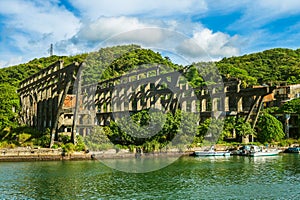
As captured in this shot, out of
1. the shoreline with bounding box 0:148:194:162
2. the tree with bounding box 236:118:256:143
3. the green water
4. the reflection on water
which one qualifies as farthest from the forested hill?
the green water

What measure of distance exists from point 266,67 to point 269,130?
46.6 metres

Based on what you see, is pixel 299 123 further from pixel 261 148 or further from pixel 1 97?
pixel 1 97

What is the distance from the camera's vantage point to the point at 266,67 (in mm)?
86312

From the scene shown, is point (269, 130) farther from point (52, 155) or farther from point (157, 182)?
point (157, 182)

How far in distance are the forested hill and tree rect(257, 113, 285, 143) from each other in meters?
23.9

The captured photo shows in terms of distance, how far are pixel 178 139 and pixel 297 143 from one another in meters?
14.0

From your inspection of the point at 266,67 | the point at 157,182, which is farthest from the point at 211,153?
the point at 266,67

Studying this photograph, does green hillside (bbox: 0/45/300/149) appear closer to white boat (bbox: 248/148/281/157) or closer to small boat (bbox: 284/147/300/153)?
white boat (bbox: 248/148/281/157)

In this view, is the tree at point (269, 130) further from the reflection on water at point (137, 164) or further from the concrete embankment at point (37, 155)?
the concrete embankment at point (37, 155)

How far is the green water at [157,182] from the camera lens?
61.4ft

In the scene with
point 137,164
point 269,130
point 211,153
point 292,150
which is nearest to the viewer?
point 137,164

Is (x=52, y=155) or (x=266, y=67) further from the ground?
(x=266, y=67)

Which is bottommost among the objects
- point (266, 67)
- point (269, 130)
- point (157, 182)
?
point (157, 182)

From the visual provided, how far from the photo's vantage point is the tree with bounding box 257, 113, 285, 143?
42781 millimetres
